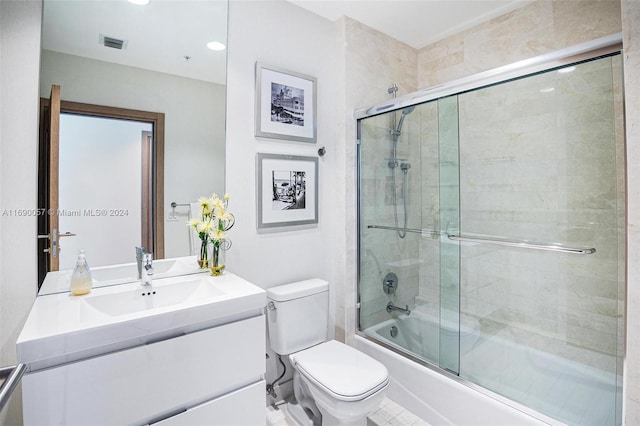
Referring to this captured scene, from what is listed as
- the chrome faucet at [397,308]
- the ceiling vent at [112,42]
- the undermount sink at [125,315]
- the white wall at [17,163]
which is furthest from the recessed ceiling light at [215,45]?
the chrome faucet at [397,308]

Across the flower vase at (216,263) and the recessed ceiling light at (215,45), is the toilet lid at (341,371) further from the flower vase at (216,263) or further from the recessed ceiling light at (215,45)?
the recessed ceiling light at (215,45)

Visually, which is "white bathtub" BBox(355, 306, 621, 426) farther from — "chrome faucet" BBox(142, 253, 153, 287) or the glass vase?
"chrome faucet" BBox(142, 253, 153, 287)

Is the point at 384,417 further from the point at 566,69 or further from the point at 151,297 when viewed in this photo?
the point at 566,69

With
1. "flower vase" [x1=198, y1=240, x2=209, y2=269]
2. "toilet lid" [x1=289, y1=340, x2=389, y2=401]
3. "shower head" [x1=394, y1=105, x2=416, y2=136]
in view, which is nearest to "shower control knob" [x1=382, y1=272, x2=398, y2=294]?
"toilet lid" [x1=289, y1=340, x2=389, y2=401]

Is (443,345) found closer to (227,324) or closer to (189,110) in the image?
(227,324)

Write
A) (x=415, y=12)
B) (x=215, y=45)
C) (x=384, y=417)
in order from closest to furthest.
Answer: (x=215, y=45), (x=384, y=417), (x=415, y=12)

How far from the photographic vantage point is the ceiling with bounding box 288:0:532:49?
2045mm

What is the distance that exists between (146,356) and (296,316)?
2.80ft

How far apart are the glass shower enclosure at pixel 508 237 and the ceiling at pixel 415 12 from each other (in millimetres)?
655

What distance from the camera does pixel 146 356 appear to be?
114 cm

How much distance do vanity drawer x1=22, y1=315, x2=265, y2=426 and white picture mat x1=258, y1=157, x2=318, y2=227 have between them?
0.70m

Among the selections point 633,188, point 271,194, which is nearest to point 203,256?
point 271,194

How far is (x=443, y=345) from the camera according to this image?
1.90m

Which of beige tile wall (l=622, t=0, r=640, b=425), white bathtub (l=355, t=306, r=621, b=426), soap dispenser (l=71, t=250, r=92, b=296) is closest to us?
beige tile wall (l=622, t=0, r=640, b=425)
